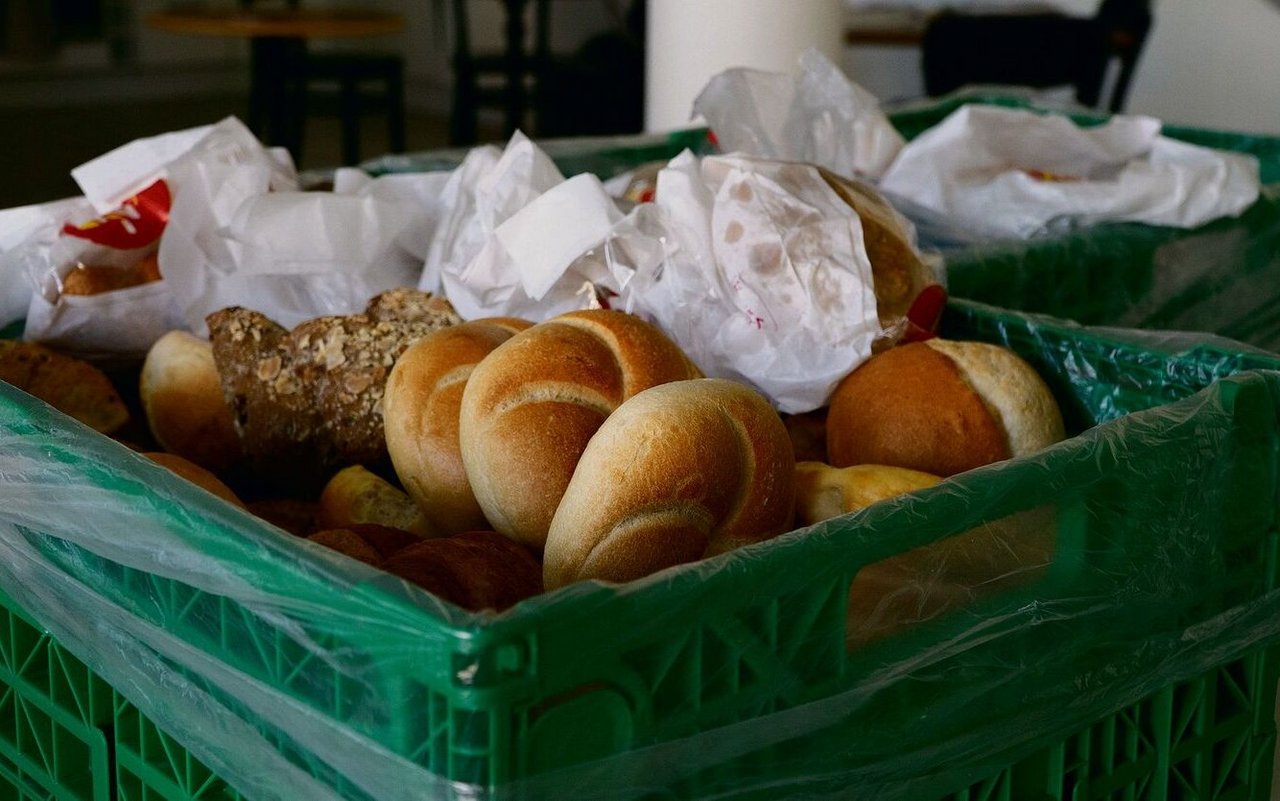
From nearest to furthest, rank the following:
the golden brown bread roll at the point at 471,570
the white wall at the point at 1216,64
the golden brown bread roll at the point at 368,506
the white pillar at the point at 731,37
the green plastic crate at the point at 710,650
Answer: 1. the green plastic crate at the point at 710,650
2. the golden brown bread roll at the point at 471,570
3. the golden brown bread roll at the point at 368,506
4. the white pillar at the point at 731,37
5. the white wall at the point at 1216,64

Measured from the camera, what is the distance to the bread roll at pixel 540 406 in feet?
2.85

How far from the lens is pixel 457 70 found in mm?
5113

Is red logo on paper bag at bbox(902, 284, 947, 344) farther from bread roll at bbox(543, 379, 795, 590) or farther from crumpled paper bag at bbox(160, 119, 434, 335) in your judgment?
crumpled paper bag at bbox(160, 119, 434, 335)

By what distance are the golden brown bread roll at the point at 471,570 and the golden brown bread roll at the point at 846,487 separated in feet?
0.66

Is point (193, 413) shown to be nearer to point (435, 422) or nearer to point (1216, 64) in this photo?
point (435, 422)

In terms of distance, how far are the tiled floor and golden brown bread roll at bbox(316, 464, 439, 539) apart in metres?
4.18

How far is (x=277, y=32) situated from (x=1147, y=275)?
11.1 ft

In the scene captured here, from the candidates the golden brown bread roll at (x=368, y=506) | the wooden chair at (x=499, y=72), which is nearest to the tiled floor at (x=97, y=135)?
the wooden chair at (x=499, y=72)

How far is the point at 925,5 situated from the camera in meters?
5.52

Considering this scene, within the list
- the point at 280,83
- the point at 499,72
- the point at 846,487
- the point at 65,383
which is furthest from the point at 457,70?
the point at 846,487

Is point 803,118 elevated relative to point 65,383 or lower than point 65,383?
elevated

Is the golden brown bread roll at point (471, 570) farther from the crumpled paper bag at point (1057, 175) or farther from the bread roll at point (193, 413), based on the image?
the crumpled paper bag at point (1057, 175)

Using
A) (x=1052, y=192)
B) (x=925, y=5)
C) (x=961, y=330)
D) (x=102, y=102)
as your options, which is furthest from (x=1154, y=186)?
(x=102, y=102)

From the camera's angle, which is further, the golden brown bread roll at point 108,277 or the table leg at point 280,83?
the table leg at point 280,83
